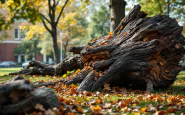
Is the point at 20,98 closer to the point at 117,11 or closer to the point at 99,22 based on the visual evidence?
the point at 117,11

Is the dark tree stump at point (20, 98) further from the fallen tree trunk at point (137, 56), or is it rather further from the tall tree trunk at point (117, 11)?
the tall tree trunk at point (117, 11)

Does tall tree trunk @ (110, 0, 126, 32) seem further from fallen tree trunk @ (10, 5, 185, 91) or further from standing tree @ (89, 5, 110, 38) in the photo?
standing tree @ (89, 5, 110, 38)

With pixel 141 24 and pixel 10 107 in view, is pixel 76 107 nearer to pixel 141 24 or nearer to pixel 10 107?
pixel 10 107

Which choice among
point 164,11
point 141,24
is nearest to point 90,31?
point 164,11

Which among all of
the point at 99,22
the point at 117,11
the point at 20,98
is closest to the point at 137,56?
the point at 20,98

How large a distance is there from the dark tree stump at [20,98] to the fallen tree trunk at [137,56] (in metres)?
3.87

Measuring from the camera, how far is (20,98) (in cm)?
460

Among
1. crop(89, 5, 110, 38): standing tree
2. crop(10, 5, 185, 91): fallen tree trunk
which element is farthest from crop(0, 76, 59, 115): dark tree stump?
crop(89, 5, 110, 38): standing tree

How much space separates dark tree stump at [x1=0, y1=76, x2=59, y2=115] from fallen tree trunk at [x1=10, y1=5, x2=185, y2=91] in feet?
12.7

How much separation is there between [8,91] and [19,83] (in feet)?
0.64

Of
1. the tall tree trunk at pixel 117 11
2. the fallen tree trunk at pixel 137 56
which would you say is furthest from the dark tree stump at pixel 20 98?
the tall tree trunk at pixel 117 11

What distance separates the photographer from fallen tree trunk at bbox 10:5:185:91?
9.04 meters

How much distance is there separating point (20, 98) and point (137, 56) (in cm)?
525

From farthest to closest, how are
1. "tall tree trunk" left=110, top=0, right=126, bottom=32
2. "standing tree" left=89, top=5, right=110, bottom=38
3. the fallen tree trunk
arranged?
1. "standing tree" left=89, top=5, right=110, bottom=38
2. "tall tree trunk" left=110, top=0, right=126, bottom=32
3. the fallen tree trunk
